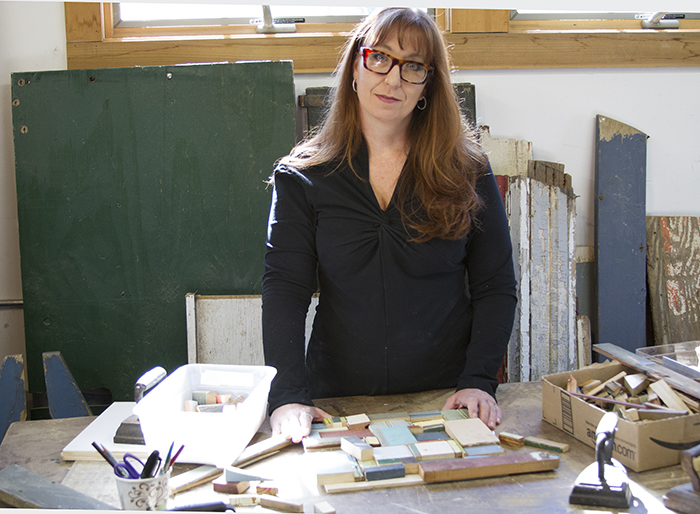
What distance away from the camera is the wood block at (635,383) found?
1296 mm

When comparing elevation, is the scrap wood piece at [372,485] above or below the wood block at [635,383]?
below

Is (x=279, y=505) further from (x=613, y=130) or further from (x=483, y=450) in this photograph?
(x=613, y=130)

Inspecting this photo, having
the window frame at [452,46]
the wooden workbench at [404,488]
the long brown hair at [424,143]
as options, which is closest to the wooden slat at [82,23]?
the window frame at [452,46]

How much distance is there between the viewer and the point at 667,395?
1.24 m

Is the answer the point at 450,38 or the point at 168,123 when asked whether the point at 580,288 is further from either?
the point at 168,123

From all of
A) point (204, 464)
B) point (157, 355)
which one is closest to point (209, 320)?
point (157, 355)

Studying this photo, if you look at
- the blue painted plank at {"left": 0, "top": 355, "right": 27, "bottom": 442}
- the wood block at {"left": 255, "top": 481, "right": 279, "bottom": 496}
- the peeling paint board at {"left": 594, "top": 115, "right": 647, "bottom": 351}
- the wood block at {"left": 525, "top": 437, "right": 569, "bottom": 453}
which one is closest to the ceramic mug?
the wood block at {"left": 255, "top": 481, "right": 279, "bottom": 496}

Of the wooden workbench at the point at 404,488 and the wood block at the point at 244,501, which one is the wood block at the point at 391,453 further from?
the wood block at the point at 244,501

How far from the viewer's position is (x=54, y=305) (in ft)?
7.88

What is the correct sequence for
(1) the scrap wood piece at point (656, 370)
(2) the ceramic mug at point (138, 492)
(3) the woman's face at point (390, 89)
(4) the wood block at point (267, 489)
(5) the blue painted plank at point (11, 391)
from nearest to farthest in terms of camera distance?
(2) the ceramic mug at point (138, 492) < (4) the wood block at point (267, 489) < (1) the scrap wood piece at point (656, 370) < (3) the woman's face at point (390, 89) < (5) the blue painted plank at point (11, 391)

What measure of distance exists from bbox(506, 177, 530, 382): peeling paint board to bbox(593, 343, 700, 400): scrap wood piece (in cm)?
88

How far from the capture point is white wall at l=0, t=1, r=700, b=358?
97.4 inches

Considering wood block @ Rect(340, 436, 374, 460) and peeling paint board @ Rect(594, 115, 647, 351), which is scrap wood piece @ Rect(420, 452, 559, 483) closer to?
wood block @ Rect(340, 436, 374, 460)

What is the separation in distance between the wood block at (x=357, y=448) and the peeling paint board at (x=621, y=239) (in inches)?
69.3
